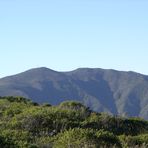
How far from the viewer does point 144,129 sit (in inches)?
916

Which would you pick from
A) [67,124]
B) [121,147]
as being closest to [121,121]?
[67,124]

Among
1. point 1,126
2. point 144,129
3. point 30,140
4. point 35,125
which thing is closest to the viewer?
point 30,140

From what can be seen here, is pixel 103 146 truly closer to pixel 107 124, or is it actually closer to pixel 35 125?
pixel 35 125

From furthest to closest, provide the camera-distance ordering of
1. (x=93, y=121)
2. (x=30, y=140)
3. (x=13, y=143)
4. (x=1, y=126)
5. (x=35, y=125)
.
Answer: (x=93, y=121) < (x=35, y=125) < (x=1, y=126) < (x=30, y=140) < (x=13, y=143)

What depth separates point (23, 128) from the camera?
58.4 feet

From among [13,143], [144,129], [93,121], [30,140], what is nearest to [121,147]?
[30,140]

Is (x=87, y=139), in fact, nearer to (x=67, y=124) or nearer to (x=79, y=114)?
(x=67, y=124)

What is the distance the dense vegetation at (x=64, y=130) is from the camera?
13.8m

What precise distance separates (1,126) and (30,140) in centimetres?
308

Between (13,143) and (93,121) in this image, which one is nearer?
(13,143)

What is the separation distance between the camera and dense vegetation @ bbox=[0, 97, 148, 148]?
1377 cm

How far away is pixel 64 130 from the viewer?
18.2m

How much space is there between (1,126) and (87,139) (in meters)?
3.61

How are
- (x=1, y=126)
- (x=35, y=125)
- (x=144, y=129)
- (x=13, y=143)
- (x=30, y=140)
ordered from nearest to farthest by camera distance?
(x=13, y=143) < (x=30, y=140) < (x=1, y=126) < (x=35, y=125) < (x=144, y=129)
